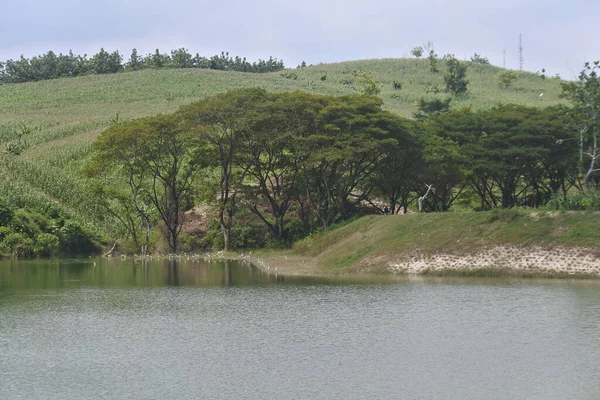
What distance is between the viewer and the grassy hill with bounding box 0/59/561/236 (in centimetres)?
8769

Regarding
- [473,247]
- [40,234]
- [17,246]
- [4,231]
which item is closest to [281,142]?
[40,234]

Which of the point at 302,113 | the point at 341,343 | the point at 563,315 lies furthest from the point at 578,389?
the point at 302,113

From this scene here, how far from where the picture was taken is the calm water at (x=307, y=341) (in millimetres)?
23125

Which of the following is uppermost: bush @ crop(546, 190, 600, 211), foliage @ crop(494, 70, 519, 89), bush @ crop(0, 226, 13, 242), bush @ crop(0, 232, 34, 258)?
foliage @ crop(494, 70, 519, 89)

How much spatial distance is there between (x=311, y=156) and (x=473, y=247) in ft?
62.5

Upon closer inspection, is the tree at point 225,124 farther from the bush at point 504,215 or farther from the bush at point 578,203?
the bush at point 578,203

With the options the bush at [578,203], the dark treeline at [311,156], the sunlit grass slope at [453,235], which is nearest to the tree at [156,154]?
the dark treeline at [311,156]

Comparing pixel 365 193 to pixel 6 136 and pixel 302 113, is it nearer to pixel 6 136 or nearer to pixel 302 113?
pixel 302 113

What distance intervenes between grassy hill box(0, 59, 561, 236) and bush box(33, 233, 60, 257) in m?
6.08

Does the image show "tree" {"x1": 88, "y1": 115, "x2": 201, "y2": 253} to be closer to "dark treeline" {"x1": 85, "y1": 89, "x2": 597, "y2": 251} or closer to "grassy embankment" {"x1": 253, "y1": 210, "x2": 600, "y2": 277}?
"dark treeline" {"x1": 85, "y1": 89, "x2": 597, "y2": 251}

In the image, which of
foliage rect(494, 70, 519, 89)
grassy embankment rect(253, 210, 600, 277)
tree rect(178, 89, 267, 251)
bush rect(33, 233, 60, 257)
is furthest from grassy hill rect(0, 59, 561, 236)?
grassy embankment rect(253, 210, 600, 277)

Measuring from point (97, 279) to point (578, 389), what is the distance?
1414 inches

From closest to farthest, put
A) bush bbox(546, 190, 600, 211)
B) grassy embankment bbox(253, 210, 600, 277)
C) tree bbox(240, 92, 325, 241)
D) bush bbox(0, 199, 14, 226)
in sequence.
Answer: grassy embankment bbox(253, 210, 600, 277)
bush bbox(546, 190, 600, 211)
tree bbox(240, 92, 325, 241)
bush bbox(0, 199, 14, 226)

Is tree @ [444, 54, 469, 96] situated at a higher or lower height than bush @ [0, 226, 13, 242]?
higher
